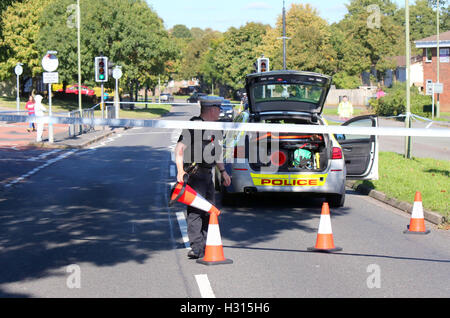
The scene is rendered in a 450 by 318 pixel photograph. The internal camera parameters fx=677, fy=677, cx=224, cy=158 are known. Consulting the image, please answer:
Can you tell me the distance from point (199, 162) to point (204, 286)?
5.51ft

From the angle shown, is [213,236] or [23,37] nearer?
[213,236]

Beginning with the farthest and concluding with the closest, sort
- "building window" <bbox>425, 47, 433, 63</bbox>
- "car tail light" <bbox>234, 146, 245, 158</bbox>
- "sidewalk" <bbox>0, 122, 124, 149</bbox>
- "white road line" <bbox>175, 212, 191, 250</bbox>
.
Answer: "building window" <bbox>425, 47, 433, 63</bbox>, "sidewalk" <bbox>0, 122, 124, 149</bbox>, "car tail light" <bbox>234, 146, 245, 158</bbox>, "white road line" <bbox>175, 212, 191, 250</bbox>

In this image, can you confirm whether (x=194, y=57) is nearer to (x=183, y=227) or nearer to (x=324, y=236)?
(x=183, y=227)

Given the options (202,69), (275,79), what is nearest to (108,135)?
(275,79)

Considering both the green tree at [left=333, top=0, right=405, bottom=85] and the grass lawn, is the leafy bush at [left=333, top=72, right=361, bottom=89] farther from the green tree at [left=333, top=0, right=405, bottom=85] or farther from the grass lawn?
the grass lawn

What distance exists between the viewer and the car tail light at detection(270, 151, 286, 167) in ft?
37.0

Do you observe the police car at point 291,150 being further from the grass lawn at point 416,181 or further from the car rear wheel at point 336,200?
the grass lawn at point 416,181

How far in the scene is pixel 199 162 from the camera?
7.61 metres

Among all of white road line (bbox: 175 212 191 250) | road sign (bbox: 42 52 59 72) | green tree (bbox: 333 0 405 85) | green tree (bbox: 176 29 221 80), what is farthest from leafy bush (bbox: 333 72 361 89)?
white road line (bbox: 175 212 191 250)

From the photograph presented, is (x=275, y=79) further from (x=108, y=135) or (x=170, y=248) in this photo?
(x=108, y=135)

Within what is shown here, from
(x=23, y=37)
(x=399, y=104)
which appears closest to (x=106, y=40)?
(x=23, y=37)

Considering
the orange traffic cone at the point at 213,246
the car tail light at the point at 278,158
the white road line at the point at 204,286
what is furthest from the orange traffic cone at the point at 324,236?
the car tail light at the point at 278,158

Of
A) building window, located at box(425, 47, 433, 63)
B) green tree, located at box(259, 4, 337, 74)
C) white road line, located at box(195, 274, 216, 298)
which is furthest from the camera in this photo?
green tree, located at box(259, 4, 337, 74)

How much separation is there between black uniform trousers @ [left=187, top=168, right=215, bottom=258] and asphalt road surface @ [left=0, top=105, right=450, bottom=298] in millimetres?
237
